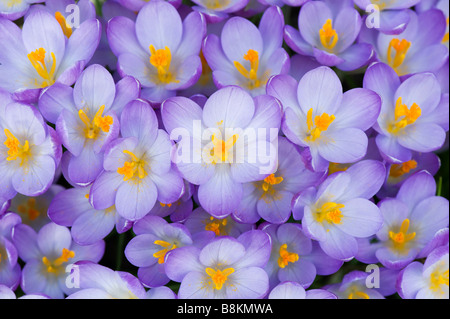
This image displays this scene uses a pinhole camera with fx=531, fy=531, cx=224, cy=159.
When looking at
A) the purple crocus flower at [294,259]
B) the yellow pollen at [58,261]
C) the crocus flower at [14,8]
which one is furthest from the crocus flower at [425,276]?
the crocus flower at [14,8]

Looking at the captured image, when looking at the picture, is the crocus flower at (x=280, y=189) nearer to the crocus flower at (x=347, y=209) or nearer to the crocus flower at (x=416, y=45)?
the crocus flower at (x=347, y=209)

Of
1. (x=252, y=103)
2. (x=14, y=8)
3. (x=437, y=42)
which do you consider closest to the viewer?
(x=252, y=103)

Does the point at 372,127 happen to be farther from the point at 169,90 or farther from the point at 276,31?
the point at 169,90

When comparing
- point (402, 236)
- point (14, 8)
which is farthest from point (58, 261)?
point (402, 236)

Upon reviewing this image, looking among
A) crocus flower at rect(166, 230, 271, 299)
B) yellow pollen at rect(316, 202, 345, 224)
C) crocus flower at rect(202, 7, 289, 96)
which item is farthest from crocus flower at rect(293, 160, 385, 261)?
crocus flower at rect(202, 7, 289, 96)

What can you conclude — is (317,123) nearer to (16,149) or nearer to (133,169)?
(133,169)

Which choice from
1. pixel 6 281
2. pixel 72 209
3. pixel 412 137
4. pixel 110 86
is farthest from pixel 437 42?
pixel 6 281

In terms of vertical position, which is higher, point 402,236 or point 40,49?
point 40,49

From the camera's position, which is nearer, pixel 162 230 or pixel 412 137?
pixel 162 230
